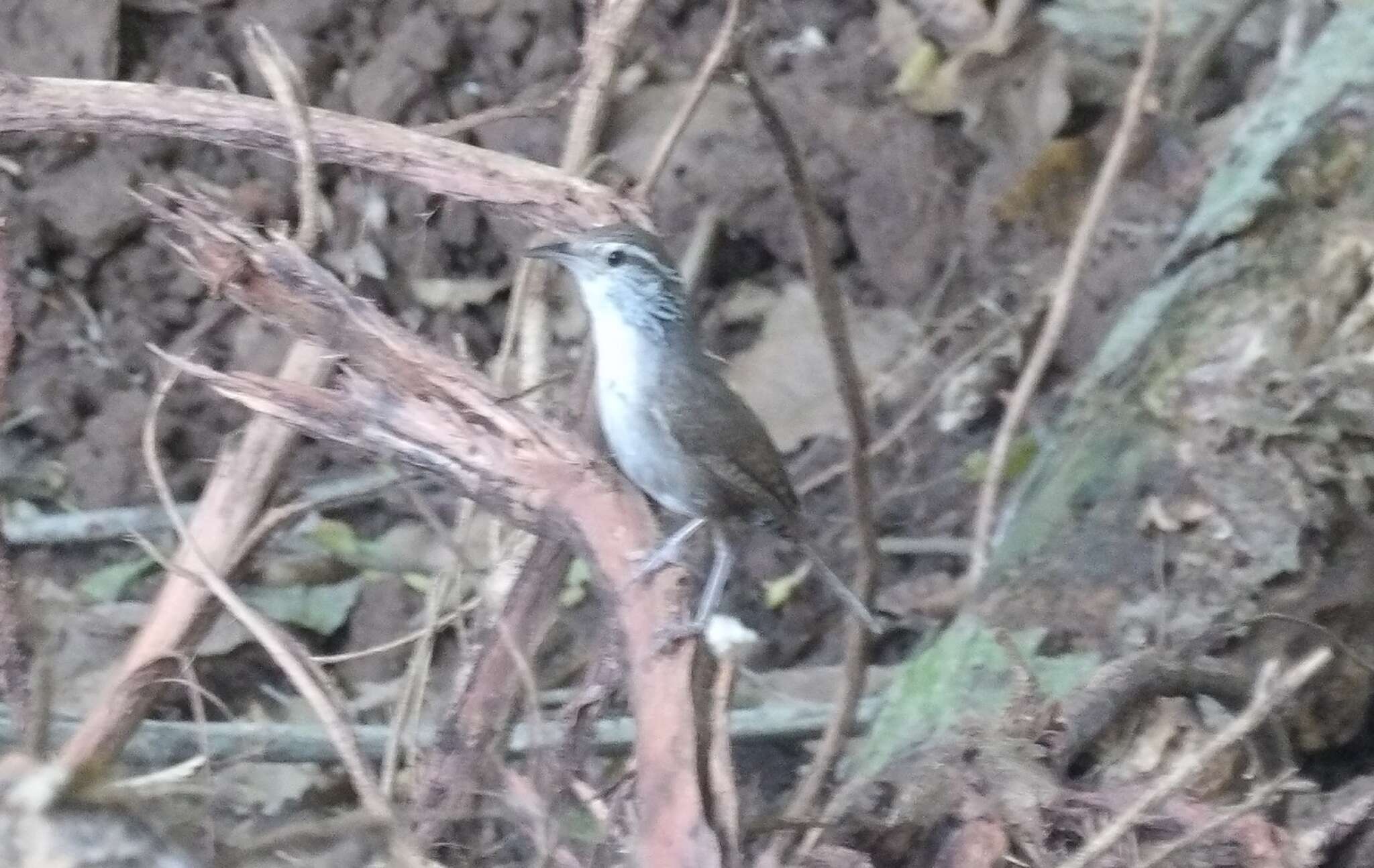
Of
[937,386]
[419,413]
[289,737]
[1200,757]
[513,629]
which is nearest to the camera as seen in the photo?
[1200,757]

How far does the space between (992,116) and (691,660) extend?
11.7ft

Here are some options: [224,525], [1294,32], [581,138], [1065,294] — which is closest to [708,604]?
[224,525]

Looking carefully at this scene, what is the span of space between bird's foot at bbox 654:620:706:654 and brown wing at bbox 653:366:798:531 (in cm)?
92

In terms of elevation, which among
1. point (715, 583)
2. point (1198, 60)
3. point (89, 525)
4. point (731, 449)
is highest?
point (1198, 60)

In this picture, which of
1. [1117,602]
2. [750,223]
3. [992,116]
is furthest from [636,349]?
[992,116]

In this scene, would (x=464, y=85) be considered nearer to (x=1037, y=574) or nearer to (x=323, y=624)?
(x=323, y=624)

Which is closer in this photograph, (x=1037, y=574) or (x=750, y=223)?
(x=1037, y=574)

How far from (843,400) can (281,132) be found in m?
1.29

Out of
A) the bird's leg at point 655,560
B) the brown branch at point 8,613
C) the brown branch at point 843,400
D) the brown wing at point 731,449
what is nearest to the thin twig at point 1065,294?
the brown branch at point 843,400

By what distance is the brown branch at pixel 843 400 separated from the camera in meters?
2.84

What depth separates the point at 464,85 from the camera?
4.86 meters

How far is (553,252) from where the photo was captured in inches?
108

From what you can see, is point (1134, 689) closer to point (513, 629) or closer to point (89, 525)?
point (513, 629)

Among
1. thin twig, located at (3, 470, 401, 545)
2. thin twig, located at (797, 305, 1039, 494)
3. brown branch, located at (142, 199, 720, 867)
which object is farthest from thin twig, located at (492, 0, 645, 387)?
thin twig, located at (797, 305, 1039, 494)
